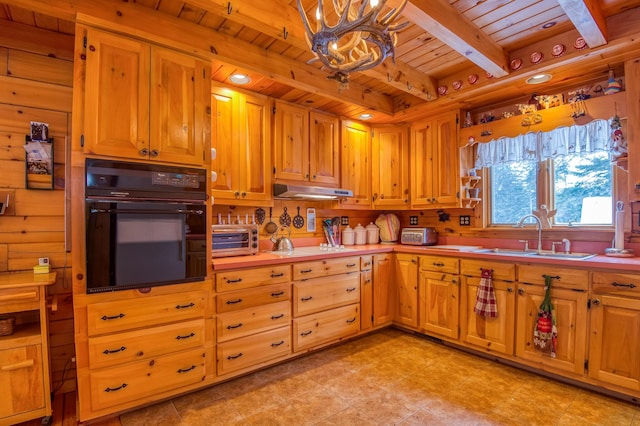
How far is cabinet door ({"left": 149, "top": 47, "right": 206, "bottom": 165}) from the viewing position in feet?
7.06

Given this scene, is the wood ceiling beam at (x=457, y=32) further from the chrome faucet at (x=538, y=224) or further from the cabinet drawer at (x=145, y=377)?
the cabinet drawer at (x=145, y=377)

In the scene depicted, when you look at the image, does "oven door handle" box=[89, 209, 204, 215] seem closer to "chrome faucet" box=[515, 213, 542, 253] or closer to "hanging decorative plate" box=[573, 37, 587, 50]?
"chrome faucet" box=[515, 213, 542, 253]

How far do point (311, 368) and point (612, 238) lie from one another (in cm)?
267

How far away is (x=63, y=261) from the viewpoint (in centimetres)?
231

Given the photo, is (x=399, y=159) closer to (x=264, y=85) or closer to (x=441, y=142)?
(x=441, y=142)

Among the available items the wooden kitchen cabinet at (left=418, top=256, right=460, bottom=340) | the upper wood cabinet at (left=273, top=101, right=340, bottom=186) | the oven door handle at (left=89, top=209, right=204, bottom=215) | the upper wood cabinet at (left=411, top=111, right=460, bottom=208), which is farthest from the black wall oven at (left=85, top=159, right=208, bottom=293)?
the upper wood cabinet at (left=411, top=111, right=460, bottom=208)

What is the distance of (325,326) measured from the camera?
9.84 feet

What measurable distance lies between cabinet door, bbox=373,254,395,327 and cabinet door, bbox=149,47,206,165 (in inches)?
81.9

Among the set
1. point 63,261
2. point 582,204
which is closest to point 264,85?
point 63,261

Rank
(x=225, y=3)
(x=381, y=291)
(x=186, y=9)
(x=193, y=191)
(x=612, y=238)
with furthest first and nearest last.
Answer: (x=381, y=291) → (x=612, y=238) → (x=193, y=191) → (x=186, y=9) → (x=225, y=3)

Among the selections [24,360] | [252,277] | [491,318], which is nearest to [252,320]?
[252,277]

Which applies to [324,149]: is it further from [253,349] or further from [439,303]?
[253,349]

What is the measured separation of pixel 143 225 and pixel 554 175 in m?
3.47

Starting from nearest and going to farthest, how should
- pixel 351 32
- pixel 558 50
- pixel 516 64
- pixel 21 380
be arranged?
pixel 351 32, pixel 21 380, pixel 558 50, pixel 516 64
